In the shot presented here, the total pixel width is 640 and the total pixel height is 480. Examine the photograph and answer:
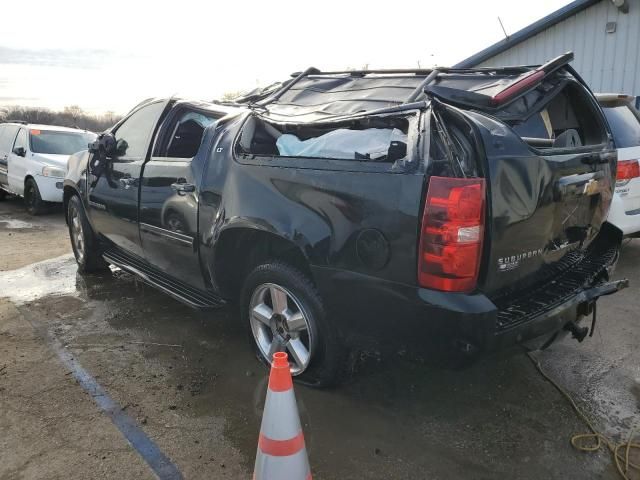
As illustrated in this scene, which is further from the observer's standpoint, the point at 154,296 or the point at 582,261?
the point at 154,296

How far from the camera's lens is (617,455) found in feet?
8.65

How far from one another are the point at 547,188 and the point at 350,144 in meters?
1.00

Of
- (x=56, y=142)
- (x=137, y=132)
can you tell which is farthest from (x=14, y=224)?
(x=137, y=132)

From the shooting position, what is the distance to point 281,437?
2104 mm

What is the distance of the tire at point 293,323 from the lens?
114 inches

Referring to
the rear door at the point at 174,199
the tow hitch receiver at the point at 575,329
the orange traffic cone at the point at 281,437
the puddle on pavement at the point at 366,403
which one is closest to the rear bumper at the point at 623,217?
the puddle on pavement at the point at 366,403

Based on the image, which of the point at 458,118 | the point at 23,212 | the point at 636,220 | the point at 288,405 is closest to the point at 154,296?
the point at 288,405

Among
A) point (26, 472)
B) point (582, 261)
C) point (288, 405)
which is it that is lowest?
point (26, 472)

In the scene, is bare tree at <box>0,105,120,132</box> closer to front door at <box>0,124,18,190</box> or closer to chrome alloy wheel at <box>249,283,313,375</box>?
front door at <box>0,124,18,190</box>

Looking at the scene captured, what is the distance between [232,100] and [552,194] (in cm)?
266

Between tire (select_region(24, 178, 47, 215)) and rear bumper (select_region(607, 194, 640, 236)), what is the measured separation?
916 cm

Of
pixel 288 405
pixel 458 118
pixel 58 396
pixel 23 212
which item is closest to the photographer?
pixel 288 405

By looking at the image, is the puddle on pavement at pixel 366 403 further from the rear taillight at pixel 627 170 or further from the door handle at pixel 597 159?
the rear taillight at pixel 627 170

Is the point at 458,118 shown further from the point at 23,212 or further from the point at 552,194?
the point at 23,212
